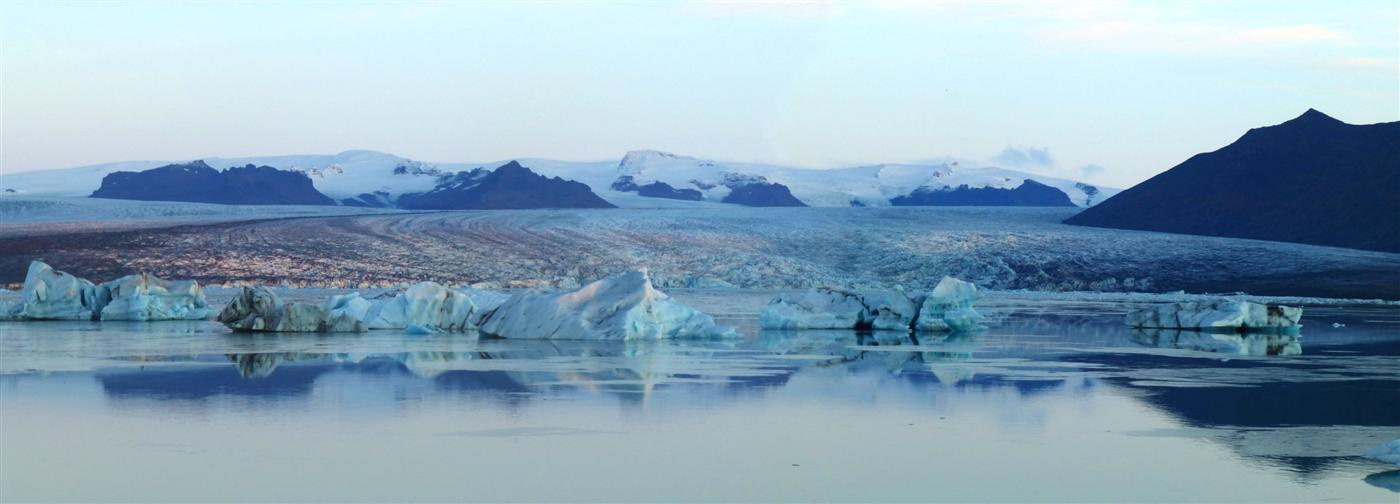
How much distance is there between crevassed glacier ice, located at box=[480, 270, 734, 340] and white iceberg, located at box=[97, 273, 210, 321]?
5.77 metres

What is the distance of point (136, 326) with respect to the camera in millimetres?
19281

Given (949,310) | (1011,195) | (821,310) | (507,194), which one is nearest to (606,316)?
(821,310)

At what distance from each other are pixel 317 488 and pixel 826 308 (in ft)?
45.0

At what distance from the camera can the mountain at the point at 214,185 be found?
76.2 m

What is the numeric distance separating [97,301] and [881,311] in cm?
1105

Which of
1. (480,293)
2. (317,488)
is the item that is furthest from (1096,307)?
(317,488)

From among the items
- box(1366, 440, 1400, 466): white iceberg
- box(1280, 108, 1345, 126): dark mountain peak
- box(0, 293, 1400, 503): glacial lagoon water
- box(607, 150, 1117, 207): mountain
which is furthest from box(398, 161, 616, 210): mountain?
box(1366, 440, 1400, 466): white iceberg

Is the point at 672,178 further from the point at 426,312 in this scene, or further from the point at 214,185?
the point at 426,312

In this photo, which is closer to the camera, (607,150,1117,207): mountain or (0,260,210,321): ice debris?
A: (0,260,210,321): ice debris

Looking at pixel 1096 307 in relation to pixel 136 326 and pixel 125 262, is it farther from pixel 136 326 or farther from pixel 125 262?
pixel 125 262

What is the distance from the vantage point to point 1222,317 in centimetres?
2038

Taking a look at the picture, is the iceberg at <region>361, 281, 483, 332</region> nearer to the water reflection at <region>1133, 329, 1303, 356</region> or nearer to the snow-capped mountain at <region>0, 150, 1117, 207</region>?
the water reflection at <region>1133, 329, 1303, 356</region>

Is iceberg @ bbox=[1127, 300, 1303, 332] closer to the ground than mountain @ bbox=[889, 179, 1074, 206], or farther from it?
closer to the ground

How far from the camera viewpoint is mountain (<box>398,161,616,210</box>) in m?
78.7
